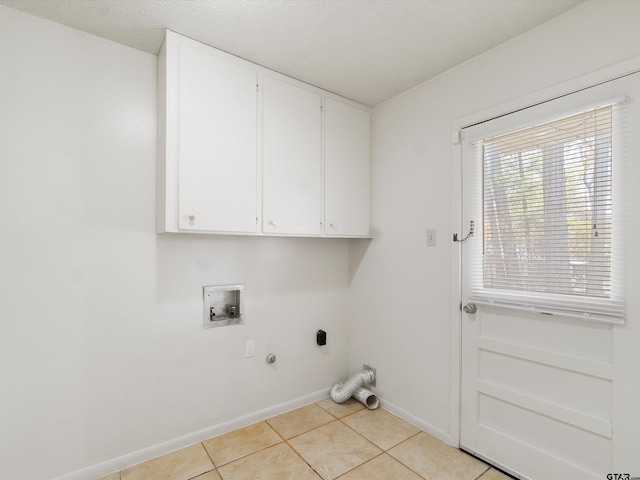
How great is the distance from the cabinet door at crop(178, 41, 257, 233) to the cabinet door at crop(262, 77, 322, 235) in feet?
0.31

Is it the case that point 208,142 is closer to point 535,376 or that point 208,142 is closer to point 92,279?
point 92,279

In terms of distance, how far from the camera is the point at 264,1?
1548mm

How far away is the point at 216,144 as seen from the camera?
187cm

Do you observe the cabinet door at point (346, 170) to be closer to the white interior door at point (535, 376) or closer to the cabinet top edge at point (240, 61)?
the cabinet top edge at point (240, 61)

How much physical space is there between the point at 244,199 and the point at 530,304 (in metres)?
1.68

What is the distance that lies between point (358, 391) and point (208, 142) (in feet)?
6.87

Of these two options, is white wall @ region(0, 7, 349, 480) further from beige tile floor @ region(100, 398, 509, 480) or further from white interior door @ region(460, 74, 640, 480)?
white interior door @ region(460, 74, 640, 480)

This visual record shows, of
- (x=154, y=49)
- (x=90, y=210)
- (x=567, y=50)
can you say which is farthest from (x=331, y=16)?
(x=90, y=210)

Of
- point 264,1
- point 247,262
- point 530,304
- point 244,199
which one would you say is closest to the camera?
point 264,1

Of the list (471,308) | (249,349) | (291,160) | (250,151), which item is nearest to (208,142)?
(250,151)

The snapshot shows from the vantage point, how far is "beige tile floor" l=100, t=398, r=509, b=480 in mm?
1778

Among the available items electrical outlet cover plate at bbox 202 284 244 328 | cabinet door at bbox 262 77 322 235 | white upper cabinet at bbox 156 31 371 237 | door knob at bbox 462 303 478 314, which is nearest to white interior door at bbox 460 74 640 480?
door knob at bbox 462 303 478 314

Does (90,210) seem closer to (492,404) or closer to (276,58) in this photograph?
(276,58)

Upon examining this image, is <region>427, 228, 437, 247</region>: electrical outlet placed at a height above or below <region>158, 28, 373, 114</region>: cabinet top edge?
below
